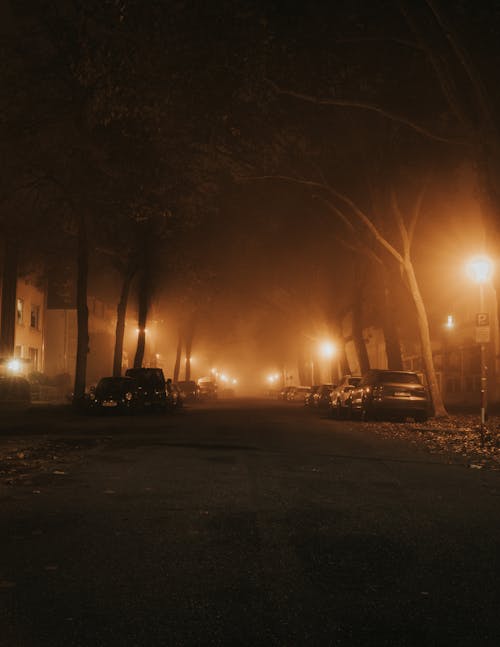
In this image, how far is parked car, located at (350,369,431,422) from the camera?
25.9 metres

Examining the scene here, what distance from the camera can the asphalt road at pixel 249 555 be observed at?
13.8 ft

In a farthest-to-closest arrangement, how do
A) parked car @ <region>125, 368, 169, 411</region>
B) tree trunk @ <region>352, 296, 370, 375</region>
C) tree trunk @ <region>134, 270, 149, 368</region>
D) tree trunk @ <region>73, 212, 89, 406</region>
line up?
tree trunk @ <region>134, 270, 149, 368</region>, tree trunk @ <region>352, 296, 370, 375</region>, parked car @ <region>125, 368, 169, 411</region>, tree trunk @ <region>73, 212, 89, 406</region>

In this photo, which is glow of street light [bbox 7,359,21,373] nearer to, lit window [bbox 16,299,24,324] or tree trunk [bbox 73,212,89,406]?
tree trunk [bbox 73,212,89,406]

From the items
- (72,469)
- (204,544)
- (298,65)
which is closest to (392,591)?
(204,544)

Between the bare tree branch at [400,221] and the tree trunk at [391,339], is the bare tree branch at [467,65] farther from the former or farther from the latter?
the tree trunk at [391,339]

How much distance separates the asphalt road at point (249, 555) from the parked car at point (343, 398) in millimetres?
17943

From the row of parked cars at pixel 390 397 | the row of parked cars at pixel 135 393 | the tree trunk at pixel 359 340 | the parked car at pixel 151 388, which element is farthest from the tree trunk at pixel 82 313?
the tree trunk at pixel 359 340

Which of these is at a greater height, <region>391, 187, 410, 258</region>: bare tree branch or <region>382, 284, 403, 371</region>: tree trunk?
<region>391, 187, 410, 258</region>: bare tree branch

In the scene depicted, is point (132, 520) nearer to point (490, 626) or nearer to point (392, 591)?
point (392, 591)

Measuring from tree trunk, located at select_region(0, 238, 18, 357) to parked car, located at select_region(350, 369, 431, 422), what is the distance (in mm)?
20731

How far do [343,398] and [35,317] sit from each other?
3085cm

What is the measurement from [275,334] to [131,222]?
45301 millimetres

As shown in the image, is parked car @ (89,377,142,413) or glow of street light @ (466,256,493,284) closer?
glow of street light @ (466,256,493,284)

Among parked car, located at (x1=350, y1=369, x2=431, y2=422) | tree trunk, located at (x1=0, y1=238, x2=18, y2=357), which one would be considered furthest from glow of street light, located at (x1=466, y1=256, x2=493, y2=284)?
tree trunk, located at (x1=0, y1=238, x2=18, y2=357)
